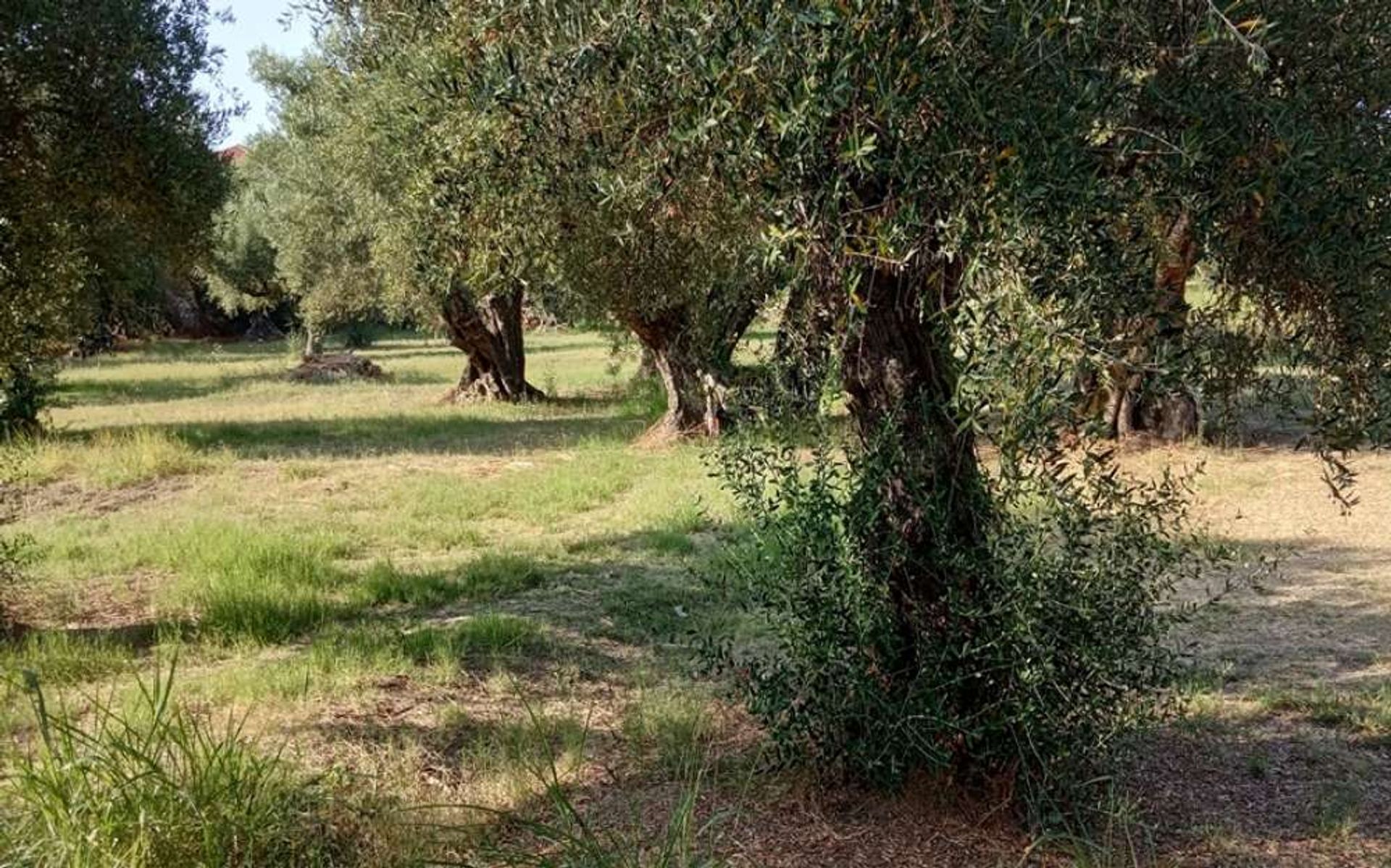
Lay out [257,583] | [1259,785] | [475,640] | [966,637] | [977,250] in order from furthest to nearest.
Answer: [257,583] → [475,640] → [1259,785] → [966,637] → [977,250]

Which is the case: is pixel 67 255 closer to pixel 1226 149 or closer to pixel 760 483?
pixel 760 483

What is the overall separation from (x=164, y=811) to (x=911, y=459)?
3157mm

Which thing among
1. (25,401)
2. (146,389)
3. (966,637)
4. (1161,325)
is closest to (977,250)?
(1161,325)

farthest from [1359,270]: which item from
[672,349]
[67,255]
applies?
[672,349]

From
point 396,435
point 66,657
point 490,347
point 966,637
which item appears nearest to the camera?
point 966,637

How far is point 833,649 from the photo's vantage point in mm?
4609

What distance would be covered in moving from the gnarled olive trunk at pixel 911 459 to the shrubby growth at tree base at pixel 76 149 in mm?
6704

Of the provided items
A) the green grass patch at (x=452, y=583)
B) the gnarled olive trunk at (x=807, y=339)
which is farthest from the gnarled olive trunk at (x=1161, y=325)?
the green grass patch at (x=452, y=583)

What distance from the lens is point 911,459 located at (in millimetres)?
4574

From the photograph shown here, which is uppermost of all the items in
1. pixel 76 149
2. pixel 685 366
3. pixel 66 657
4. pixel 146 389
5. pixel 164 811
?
pixel 76 149

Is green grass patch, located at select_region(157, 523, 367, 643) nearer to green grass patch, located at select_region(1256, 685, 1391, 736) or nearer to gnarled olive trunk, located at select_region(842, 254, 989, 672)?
gnarled olive trunk, located at select_region(842, 254, 989, 672)

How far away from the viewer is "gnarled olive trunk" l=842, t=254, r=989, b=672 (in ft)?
14.7

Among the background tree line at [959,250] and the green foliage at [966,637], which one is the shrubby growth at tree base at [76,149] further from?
the green foliage at [966,637]

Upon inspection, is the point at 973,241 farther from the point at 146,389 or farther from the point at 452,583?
the point at 146,389
